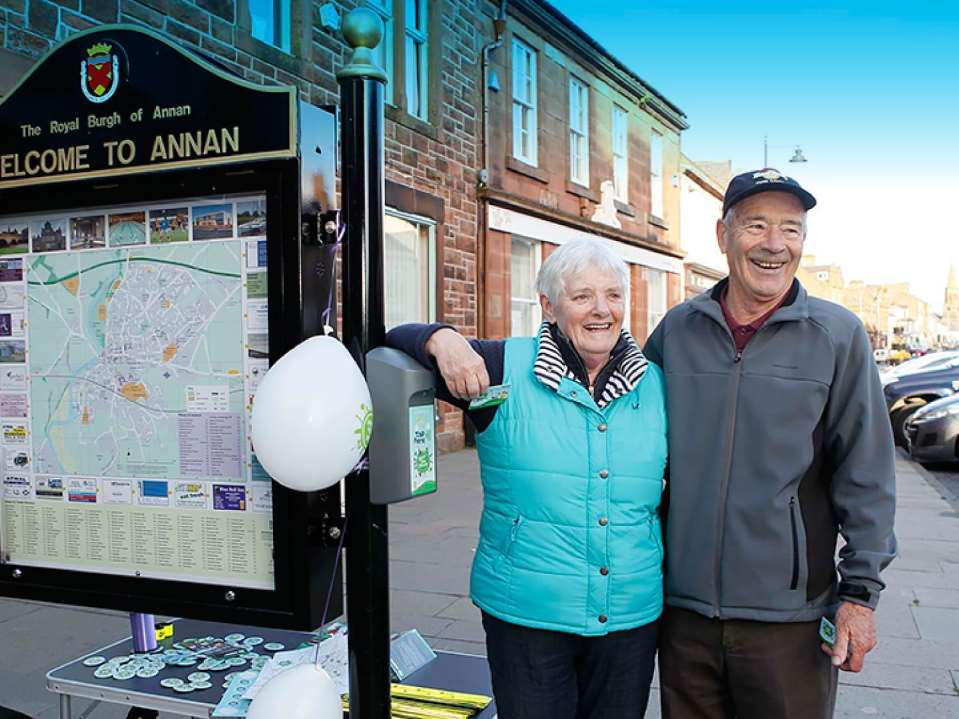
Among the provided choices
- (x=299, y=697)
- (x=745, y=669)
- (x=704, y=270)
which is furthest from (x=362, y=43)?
(x=704, y=270)

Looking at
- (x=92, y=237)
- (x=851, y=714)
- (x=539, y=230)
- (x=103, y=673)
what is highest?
(x=539, y=230)

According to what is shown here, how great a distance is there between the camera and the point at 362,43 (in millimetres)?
1895

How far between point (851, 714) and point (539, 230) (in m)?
10.8

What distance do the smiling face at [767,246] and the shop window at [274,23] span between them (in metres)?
7.10

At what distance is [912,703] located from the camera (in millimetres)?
3771

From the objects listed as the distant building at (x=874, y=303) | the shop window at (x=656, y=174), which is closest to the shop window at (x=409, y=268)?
the shop window at (x=656, y=174)

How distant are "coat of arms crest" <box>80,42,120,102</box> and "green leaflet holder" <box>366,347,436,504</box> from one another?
3.20 ft

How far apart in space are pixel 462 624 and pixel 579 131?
12492 millimetres

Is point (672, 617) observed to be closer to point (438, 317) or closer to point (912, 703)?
point (912, 703)

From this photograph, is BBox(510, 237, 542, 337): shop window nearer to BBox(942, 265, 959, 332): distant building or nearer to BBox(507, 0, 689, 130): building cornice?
BBox(507, 0, 689, 130): building cornice

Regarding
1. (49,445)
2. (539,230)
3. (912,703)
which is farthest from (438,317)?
(49,445)

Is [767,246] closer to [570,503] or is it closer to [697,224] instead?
[570,503]

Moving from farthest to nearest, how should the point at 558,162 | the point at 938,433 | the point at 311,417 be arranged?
1. the point at 558,162
2. the point at 938,433
3. the point at 311,417

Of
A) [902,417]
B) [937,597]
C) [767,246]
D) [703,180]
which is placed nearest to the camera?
[767,246]
